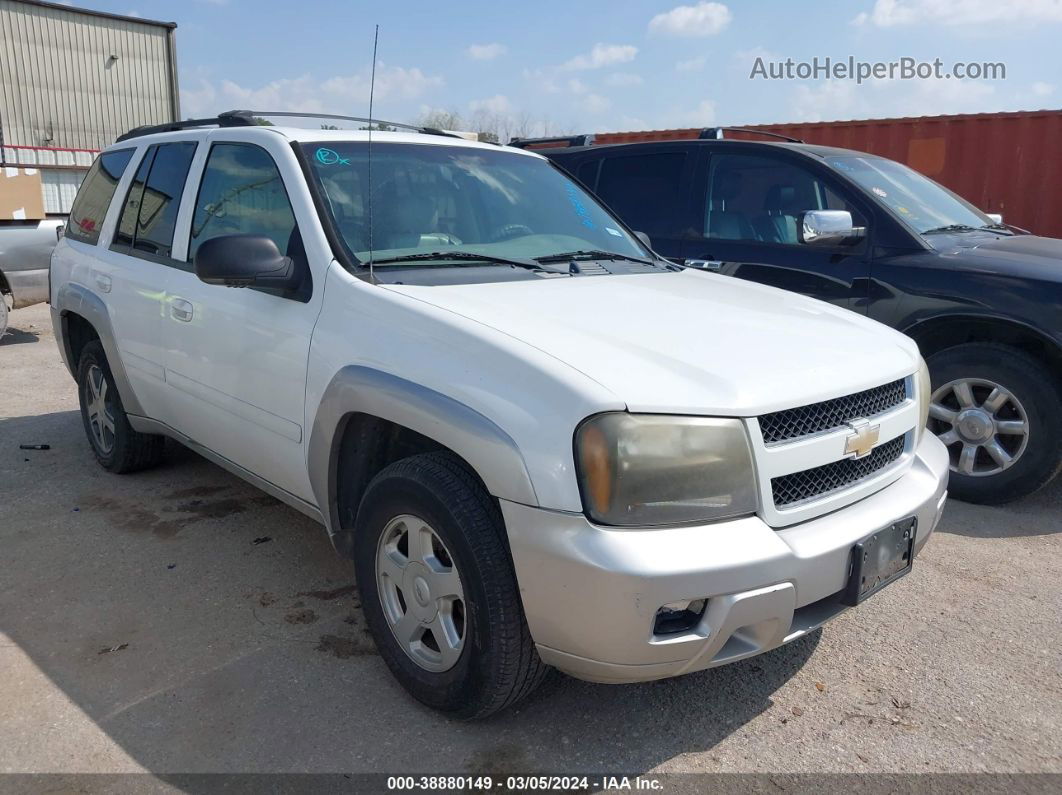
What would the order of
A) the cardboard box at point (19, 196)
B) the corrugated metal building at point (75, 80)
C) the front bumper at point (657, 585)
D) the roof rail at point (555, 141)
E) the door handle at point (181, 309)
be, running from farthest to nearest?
the corrugated metal building at point (75, 80), the cardboard box at point (19, 196), the roof rail at point (555, 141), the door handle at point (181, 309), the front bumper at point (657, 585)

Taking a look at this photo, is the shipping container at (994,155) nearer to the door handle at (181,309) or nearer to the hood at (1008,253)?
the hood at (1008,253)

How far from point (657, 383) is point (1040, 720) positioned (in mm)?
1726

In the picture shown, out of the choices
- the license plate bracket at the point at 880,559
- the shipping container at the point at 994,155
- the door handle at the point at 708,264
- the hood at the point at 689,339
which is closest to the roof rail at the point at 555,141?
the door handle at the point at 708,264

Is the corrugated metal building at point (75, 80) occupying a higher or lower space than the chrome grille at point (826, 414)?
higher

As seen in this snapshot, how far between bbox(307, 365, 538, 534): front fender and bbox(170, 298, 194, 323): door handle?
1.08 m

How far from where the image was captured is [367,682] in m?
2.96

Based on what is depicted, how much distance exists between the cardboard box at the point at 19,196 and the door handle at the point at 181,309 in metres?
6.32

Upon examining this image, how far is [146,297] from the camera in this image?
13.4 ft

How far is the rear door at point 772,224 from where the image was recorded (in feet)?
16.5

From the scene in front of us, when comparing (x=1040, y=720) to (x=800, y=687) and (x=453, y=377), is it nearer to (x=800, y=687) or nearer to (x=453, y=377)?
(x=800, y=687)

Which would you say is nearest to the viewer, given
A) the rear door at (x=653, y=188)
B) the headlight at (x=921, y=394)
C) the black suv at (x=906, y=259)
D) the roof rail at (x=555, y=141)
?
the headlight at (x=921, y=394)

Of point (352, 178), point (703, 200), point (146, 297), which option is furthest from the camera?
point (703, 200)

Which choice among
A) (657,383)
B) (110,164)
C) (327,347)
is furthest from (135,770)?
(110,164)

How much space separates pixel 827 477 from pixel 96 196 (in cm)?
424
